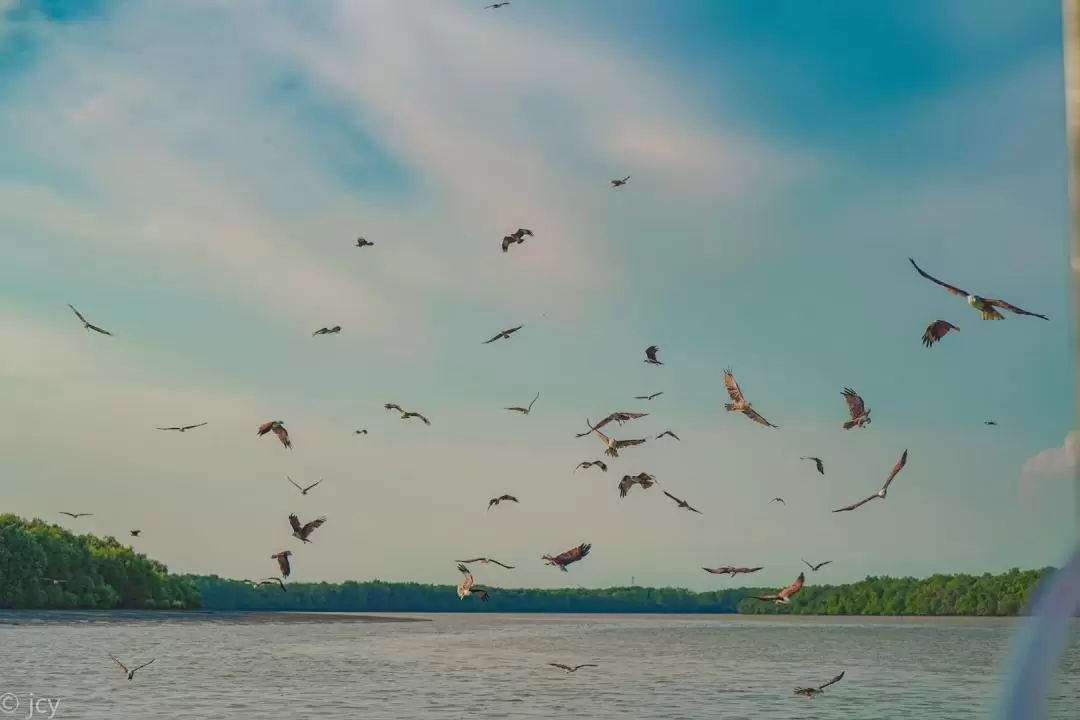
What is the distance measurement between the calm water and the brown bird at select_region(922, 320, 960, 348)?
23.0 m

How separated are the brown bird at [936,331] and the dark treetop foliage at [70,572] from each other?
313 feet

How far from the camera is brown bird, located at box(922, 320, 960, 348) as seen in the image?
12.7m

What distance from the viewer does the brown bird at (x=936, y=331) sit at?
1273 centimetres

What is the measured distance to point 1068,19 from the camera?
251 cm

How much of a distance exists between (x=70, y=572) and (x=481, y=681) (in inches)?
2661

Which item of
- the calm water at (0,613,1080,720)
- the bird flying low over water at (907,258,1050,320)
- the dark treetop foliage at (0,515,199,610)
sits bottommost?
the calm water at (0,613,1080,720)

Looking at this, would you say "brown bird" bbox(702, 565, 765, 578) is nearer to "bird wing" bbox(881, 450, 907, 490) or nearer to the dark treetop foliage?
"bird wing" bbox(881, 450, 907, 490)

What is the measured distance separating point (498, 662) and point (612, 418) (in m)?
41.5

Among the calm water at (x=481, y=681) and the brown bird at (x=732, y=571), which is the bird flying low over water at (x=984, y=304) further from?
the calm water at (x=481, y=681)

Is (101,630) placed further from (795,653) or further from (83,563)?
(795,653)

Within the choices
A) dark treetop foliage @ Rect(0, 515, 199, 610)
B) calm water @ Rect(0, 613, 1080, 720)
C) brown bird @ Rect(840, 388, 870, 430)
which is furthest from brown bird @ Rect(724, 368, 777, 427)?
dark treetop foliage @ Rect(0, 515, 199, 610)

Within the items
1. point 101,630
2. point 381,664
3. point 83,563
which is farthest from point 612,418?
point 83,563

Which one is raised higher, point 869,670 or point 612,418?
point 612,418

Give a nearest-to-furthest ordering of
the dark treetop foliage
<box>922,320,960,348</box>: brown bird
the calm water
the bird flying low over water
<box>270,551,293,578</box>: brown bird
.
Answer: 1. the bird flying low over water
2. <box>922,320,960,348</box>: brown bird
3. <box>270,551,293,578</box>: brown bird
4. the calm water
5. the dark treetop foliage
